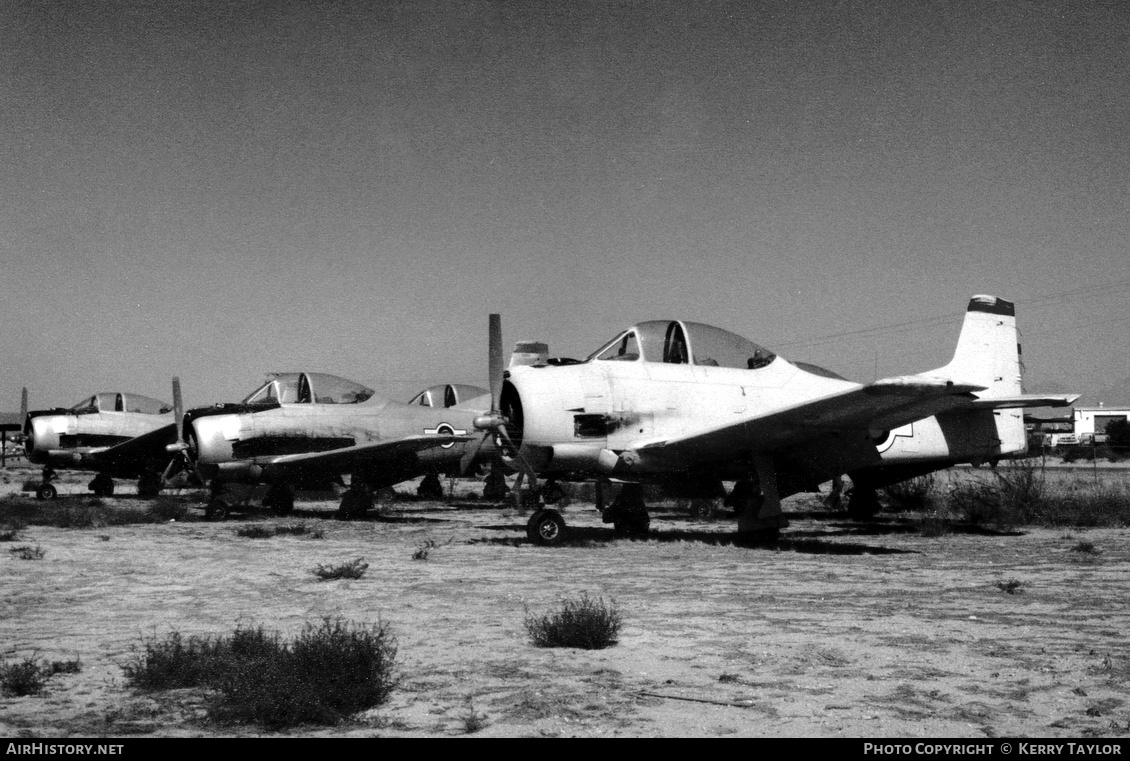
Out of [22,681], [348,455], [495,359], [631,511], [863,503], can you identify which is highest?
[495,359]

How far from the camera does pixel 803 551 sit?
12086mm

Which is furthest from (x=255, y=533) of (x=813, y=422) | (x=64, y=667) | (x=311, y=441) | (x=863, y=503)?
(x=863, y=503)

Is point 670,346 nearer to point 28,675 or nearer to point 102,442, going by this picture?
point 28,675

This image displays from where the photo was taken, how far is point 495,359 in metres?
13.5

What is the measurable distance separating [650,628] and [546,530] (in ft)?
20.3

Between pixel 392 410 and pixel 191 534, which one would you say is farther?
pixel 392 410

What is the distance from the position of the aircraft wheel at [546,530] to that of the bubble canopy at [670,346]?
224cm

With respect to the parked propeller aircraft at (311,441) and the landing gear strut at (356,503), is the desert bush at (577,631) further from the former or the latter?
the landing gear strut at (356,503)

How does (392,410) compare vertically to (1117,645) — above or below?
above

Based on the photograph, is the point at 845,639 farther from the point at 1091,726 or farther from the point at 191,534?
the point at 191,534

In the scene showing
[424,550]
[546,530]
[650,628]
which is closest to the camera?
[650,628]
